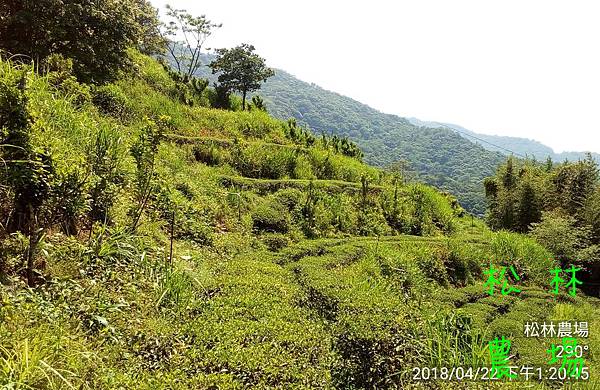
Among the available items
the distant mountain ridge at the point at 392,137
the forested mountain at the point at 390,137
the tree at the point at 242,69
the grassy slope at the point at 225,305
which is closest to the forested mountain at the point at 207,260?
the grassy slope at the point at 225,305

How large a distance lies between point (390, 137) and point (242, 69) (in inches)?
3314

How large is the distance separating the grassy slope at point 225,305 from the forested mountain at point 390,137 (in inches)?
1852

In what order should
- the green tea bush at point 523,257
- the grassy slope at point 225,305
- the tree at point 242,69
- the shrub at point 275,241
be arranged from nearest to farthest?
the grassy slope at point 225,305, the shrub at point 275,241, the green tea bush at point 523,257, the tree at point 242,69

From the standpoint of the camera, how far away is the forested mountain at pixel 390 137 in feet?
229

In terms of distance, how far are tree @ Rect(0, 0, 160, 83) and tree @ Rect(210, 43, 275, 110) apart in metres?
12.7

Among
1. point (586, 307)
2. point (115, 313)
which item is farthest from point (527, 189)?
point (115, 313)

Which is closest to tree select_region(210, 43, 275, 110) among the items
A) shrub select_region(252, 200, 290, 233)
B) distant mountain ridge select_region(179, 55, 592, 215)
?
shrub select_region(252, 200, 290, 233)

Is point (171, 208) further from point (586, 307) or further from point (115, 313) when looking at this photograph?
point (586, 307)

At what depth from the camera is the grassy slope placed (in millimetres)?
3596

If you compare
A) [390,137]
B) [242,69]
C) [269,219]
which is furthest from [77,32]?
[390,137]

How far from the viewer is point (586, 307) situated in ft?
27.3

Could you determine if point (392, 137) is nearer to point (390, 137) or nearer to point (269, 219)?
point (390, 137)

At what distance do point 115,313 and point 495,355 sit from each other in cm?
441

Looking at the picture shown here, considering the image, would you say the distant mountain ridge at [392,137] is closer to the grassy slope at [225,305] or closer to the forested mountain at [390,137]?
the forested mountain at [390,137]
